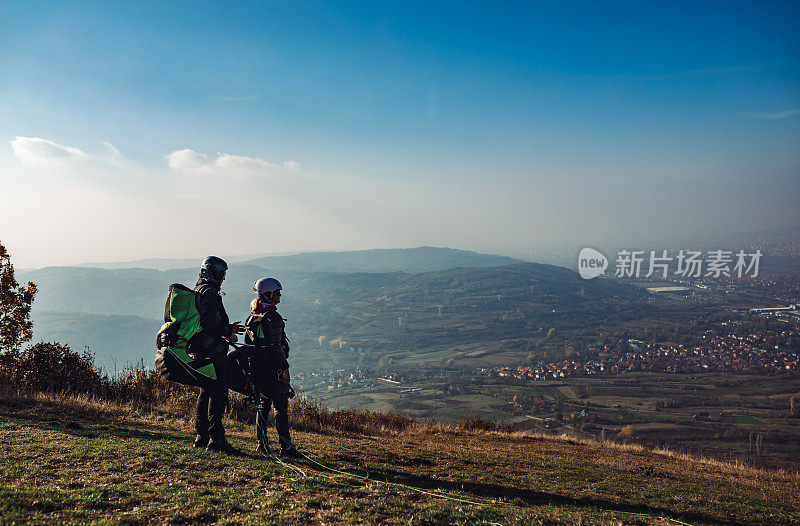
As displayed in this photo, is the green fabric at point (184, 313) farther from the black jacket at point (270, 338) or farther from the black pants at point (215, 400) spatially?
the black jacket at point (270, 338)

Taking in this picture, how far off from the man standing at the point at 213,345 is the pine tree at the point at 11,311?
39.6 feet

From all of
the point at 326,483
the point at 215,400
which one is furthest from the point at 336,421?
the point at 326,483

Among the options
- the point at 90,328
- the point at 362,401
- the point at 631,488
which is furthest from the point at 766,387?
the point at 90,328

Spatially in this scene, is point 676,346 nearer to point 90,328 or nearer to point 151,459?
point 151,459

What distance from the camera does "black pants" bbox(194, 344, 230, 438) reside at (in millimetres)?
7996

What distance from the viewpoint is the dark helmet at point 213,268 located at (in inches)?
325

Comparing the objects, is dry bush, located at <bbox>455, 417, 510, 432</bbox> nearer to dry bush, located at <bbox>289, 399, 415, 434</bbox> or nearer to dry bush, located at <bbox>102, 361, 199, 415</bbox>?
Answer: dry bush, located at <bbox>289, 399, 415, 434</bbox>

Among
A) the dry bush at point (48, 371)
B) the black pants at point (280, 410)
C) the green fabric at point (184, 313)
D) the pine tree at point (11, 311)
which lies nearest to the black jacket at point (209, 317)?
the green fabric at point (184, 313)

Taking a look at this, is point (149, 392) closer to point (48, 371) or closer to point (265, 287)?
Result: point (48, 371)

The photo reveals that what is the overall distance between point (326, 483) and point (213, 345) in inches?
136

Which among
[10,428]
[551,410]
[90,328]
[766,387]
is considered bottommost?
[90,328]

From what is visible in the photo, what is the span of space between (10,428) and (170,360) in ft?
15.3

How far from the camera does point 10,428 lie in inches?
344

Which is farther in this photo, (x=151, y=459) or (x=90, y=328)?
(x=90, y=328)
